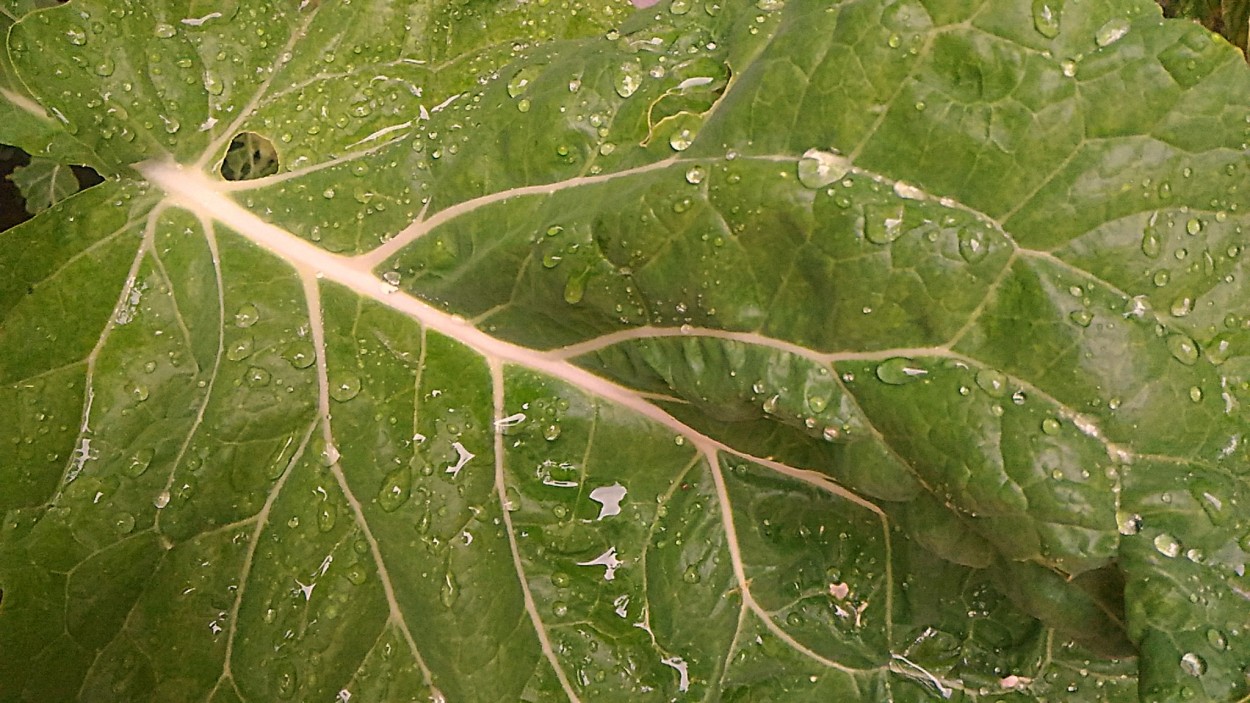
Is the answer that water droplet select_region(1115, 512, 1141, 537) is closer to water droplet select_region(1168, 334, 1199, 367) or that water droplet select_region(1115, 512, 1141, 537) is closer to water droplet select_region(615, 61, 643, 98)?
water droplet select_region(1168, 334, 1199, 367)

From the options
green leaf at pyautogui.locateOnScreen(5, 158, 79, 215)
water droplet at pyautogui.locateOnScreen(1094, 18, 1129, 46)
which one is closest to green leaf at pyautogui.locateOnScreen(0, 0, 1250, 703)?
water droplet at pyautogui.locateOnScreen(1094, 18, 1129, 46)

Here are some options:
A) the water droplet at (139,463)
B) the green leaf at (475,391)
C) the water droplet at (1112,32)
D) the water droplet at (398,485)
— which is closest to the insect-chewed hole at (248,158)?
the green leaf at (475,391)

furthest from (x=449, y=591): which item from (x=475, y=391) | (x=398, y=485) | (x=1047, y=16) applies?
(x=1047, y=16)

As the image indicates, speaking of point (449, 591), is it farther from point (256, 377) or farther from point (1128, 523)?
point (1128, 523)

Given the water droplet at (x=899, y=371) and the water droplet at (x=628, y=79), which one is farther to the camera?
the water droplet at (x=628, y=79)

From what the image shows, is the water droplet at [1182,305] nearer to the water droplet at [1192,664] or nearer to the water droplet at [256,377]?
the water droplet at [1192,664]

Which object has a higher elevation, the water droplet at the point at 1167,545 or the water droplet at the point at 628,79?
the water droplet at the point at 628,79

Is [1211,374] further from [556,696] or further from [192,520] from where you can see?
[192,520]

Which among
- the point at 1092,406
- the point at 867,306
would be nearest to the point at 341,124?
the point at 867,306
